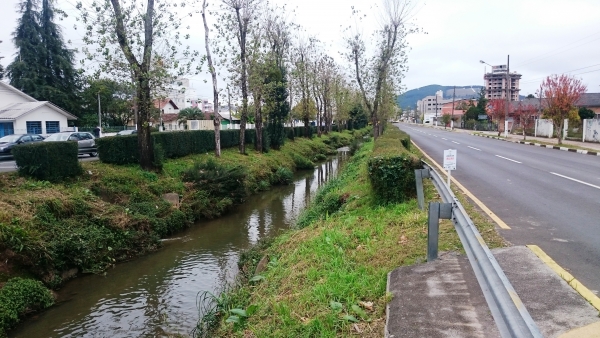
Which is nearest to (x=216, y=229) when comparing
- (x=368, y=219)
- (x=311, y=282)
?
(x=368, y=219)

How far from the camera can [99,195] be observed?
13.6m

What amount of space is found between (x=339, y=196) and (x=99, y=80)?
10.3 metres

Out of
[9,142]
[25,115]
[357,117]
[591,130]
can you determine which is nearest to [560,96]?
[591,130]

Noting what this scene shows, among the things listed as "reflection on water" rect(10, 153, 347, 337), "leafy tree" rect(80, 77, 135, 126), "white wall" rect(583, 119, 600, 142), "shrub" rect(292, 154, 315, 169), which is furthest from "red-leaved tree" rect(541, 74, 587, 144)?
"leafy tree" rect(80, 77, 135, 126)

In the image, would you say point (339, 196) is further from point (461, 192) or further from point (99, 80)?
point (99, 80)

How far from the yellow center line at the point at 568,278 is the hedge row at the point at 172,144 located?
50.6 feet

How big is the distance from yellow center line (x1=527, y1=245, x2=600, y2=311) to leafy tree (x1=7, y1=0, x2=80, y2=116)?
50.0 meters

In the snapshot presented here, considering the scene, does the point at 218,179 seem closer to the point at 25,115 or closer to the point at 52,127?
the point at 25,115

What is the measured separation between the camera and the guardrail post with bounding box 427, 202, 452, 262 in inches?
185

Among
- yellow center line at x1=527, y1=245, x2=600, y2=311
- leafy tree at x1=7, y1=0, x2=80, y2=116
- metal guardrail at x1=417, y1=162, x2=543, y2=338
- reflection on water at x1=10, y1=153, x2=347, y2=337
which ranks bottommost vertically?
reflection on water at x1=10, y1=153, x2=347, y2=337

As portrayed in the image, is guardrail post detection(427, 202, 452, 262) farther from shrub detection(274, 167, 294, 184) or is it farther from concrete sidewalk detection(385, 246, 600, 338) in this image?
shrub detection(274, 167, 294, 184)

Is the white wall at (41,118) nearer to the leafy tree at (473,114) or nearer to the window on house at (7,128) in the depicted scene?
the window on house at (7,128)

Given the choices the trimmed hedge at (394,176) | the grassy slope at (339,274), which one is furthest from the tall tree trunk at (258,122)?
the grassy slope at (339,274)

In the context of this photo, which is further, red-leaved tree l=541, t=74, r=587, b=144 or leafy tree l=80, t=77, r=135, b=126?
leafy tree l=80, t=77, r=135, b=126
